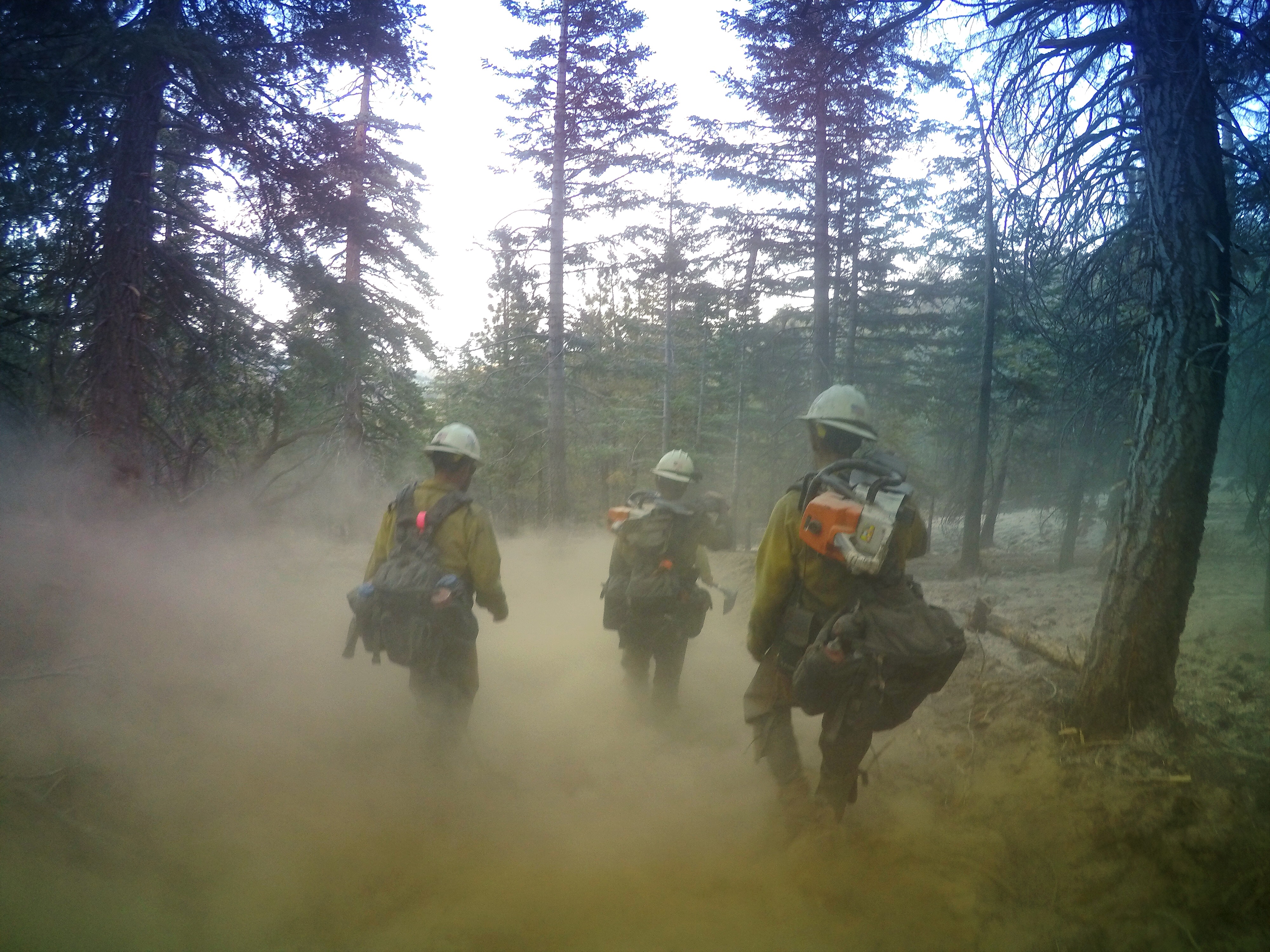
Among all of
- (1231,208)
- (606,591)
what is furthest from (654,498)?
(1231,208)

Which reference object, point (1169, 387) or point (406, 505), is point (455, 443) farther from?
point (1169, 387)

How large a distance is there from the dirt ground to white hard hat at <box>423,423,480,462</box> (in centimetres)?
224

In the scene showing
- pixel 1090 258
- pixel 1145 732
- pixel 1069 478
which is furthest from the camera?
pixel 1069 478

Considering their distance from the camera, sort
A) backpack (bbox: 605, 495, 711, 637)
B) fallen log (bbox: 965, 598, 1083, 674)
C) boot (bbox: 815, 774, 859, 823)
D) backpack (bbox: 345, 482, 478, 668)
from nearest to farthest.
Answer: boot (bbox: 815, 774, 859, 823) < backpack (bbox: 345, 482, 478, 668) < fallen log (bbox: 965, 598, 1083, 674) < backpack (bbox: 605, 495, 711, 637)

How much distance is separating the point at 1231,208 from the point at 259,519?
38.7 ft

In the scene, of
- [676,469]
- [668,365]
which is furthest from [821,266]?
[676,469]

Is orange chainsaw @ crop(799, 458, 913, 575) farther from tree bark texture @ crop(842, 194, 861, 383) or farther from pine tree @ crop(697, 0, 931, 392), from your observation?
tree bark texture @ crop(842, 194, 861, 383)

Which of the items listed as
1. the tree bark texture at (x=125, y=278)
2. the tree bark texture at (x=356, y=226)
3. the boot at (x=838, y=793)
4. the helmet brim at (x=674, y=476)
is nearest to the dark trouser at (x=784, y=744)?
the boot at (x=838, y=793)

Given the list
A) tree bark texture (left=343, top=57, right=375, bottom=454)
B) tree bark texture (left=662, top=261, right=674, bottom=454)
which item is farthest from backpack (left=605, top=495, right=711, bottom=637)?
tree bark texture (left=662, top=261, right=674, bottom=454)

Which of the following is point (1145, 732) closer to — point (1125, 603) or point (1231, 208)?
point (1125, 603)

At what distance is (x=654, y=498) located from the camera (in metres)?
6.31

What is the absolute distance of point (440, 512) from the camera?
195 inches

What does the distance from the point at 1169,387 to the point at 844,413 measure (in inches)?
85.3

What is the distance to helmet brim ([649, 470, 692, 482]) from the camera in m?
6.17
